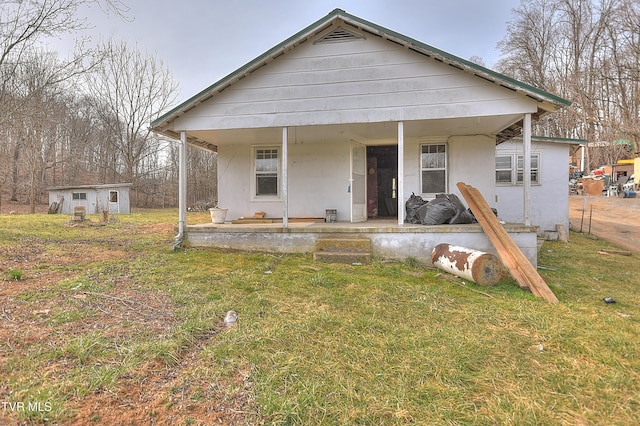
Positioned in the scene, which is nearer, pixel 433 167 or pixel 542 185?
pixel 433 167

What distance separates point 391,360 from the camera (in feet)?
9.04

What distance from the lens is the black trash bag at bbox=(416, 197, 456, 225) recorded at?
6887 millimetres

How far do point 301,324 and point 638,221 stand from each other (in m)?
16.9

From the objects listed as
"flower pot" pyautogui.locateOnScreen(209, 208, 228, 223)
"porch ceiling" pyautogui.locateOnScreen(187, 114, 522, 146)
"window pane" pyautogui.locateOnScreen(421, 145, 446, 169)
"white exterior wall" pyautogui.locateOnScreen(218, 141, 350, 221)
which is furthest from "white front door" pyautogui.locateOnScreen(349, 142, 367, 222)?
"flower pot" pyautogui.locateOnScreen(209, 208, 228, 223)

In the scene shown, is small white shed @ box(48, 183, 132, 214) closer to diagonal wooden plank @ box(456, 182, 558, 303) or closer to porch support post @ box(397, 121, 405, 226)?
porch support post @ box(397, 121, 405, 226)

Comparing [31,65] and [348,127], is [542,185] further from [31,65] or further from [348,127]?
[31,65]

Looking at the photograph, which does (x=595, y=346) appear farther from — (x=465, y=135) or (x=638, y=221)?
(x=638, y=221)

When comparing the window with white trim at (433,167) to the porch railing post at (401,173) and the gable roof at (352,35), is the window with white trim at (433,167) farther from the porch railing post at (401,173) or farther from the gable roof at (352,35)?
the porch railing post at (401,173)

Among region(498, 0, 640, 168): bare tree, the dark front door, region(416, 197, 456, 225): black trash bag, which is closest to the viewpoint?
region(416, 197, 456, 225): black trash bag

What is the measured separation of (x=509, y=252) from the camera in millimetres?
5688

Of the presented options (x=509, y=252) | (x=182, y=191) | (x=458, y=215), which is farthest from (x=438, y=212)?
(x=182, y=191)

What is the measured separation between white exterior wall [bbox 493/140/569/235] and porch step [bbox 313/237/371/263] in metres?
6.89

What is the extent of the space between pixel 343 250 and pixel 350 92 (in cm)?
343

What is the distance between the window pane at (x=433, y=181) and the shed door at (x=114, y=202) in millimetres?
22702
